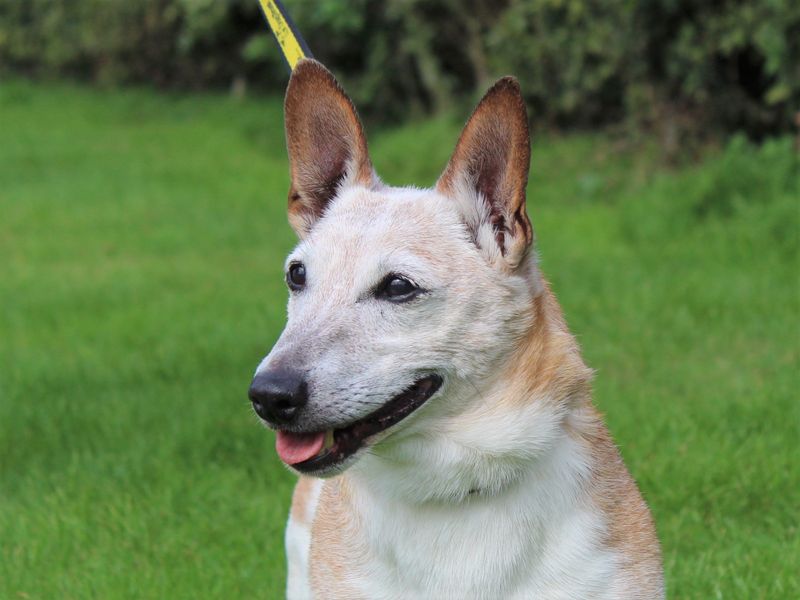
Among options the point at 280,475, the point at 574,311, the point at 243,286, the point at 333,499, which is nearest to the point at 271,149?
the point at 243,286

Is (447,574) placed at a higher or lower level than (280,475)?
higher

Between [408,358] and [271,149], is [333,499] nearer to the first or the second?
[408,358]

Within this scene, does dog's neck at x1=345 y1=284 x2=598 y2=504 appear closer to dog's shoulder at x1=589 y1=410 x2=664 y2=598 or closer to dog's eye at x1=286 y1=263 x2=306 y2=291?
dog's shoulder at x1=589 y1=410 x2=664 y2=598

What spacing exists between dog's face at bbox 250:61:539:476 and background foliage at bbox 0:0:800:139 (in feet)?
20.7

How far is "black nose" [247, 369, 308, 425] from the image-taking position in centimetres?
283

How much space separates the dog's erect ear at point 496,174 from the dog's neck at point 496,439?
22 cm

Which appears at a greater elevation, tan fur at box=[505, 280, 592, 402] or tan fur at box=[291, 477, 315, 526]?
tan fur at box=[505, 280, 592, 402]

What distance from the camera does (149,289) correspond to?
8883 mm

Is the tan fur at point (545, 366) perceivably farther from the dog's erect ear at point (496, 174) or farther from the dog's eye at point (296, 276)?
the dog's eye at point (296, 276)

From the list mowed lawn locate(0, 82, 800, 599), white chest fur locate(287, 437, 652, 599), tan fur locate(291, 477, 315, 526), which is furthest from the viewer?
mowed lawn locate(0, 82, 800, 599)

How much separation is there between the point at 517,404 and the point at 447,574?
47cm

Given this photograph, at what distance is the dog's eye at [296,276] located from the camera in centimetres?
326

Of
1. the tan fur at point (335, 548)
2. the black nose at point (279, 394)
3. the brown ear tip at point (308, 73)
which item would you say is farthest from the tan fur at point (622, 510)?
the brown ear tip at point (308, 73)

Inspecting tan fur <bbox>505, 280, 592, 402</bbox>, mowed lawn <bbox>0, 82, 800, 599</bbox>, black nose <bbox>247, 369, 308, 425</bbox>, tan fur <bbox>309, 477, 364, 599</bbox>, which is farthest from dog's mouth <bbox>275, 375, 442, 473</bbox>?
mowed lawn <bbox>0, 82, 800, 599</bbox>
